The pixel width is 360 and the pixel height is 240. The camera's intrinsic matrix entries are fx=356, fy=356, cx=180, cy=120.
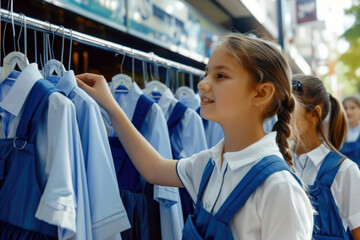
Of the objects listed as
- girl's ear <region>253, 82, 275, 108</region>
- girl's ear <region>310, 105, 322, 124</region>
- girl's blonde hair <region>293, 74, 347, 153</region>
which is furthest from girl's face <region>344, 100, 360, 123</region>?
girl's ear <region>253, 82, 275, 108</region>

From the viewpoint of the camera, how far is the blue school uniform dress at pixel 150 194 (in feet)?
4.51

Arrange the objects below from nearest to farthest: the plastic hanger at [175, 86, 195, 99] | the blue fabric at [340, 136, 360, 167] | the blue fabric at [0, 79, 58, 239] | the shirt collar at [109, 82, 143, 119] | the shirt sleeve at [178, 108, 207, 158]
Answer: the blue fabric at [0, 79, 58, 239], the shirt collar at [109, 82, 143, 119], the shirt sleeve at [178, 108, 207, 158], the plastic hanger at [175, 86, 195, 99], the blue fabric at [340, 136, 360, 167]

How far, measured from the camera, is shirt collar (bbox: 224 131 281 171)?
987 millimetres

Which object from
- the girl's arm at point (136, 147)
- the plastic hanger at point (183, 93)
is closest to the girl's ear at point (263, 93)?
the girl's arm at point (136, 147)

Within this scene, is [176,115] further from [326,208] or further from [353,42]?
[353,42]

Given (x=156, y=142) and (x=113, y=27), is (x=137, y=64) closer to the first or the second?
(x=113, y=27)

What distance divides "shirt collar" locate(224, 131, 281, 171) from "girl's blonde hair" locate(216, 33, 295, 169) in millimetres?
98

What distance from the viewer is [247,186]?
911mm

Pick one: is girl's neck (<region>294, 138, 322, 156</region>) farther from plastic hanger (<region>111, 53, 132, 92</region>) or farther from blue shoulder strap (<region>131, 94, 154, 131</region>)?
plastic hanger (<region>111, 53, 132, 92</region>)

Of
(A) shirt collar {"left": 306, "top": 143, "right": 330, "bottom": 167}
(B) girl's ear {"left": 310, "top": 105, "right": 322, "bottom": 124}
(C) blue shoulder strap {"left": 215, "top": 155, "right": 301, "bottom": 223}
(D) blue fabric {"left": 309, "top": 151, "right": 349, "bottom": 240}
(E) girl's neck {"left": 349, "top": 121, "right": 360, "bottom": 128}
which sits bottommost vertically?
(D) blue fabric {"left": 309, "top": 151, "right": 349, "bottom": 240}

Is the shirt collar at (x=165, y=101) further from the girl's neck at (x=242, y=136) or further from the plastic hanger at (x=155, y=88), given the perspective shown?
the girl's neck at (x=242, y=136)

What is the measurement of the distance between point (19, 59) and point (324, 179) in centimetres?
114

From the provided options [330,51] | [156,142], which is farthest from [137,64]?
[330,51]

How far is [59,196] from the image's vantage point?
90cm
